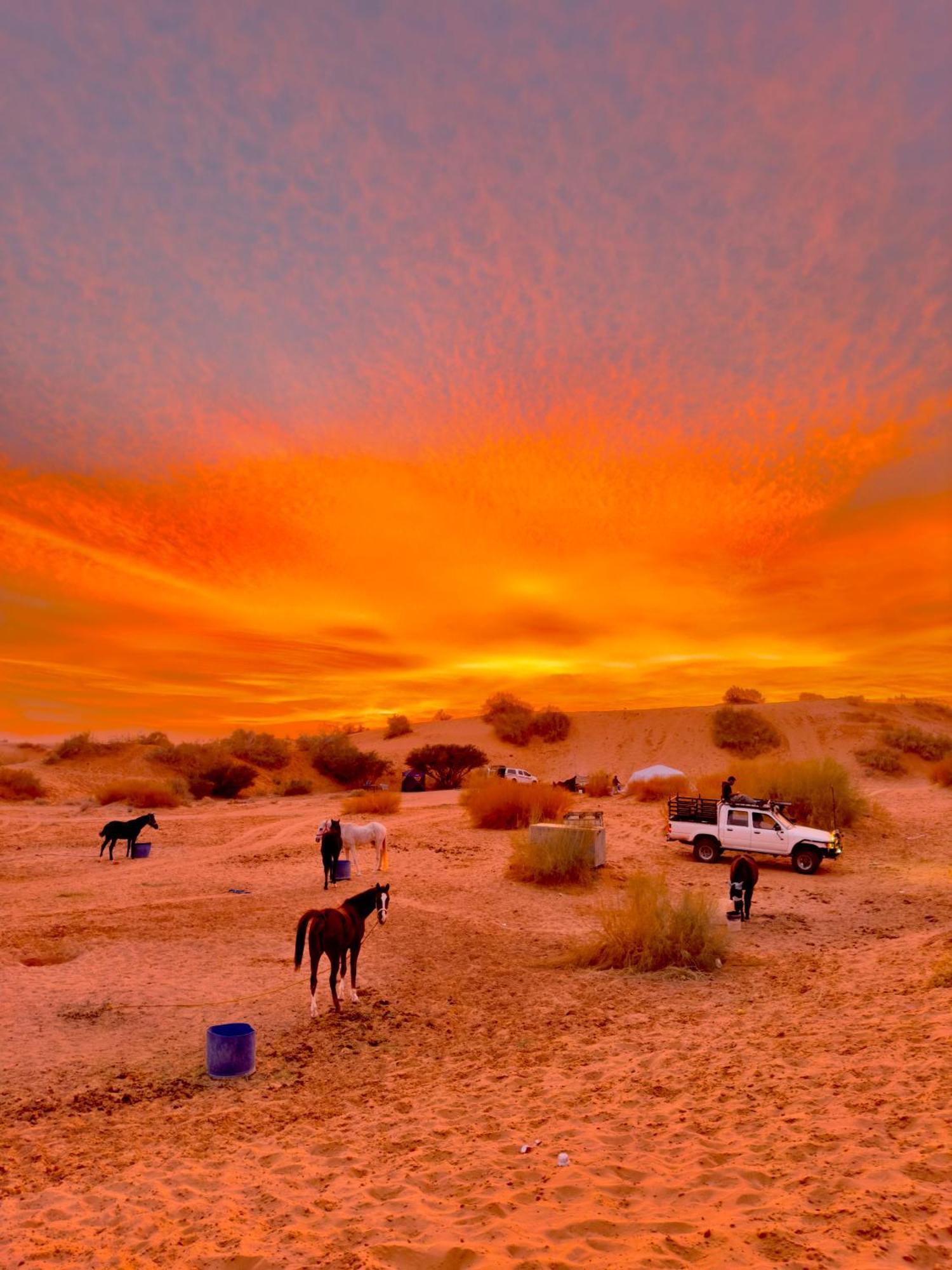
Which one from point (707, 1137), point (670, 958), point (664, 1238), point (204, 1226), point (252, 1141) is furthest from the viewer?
point (670, 958)

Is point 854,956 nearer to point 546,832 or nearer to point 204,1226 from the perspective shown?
point 546,832

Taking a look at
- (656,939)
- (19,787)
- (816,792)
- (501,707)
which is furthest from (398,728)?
(656,939)

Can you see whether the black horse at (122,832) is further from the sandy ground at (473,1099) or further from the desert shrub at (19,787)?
the desert shrub at (19,787)

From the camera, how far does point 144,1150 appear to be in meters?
6.27

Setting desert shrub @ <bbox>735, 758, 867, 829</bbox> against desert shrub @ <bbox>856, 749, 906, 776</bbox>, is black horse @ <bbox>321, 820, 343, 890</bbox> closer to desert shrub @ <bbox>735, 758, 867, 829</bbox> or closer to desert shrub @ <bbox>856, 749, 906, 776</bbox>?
desert shrub @ <bbox>735, 758, 867, 829</bbox>

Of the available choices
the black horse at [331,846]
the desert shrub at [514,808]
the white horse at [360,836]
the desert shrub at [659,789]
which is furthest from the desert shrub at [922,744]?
the black horse at [331,846]

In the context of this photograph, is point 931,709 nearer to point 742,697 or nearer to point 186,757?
point 742,697

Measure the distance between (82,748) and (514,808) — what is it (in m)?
33.0

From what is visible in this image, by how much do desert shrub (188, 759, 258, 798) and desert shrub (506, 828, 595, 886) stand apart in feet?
85.8

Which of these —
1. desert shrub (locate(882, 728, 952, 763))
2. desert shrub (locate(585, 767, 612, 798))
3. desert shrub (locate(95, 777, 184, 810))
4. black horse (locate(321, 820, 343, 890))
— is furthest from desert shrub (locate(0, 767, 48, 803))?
desert shrub (locate(882, 728, 952, 763))

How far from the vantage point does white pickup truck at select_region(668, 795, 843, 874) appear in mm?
19078

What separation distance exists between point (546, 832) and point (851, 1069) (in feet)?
38.8

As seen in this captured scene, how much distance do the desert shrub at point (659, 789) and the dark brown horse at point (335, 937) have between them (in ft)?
83.0

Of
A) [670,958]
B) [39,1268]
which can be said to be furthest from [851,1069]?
[39,1268]
